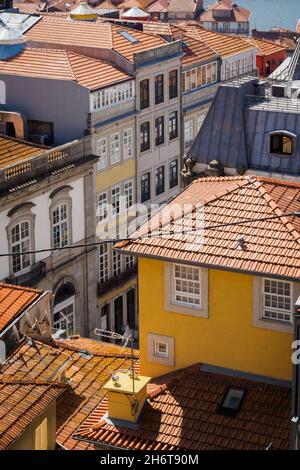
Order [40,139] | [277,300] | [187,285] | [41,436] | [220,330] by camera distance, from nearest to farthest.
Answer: [41,436] → [277,300] → [220,330] → [187,285] → [40,139]

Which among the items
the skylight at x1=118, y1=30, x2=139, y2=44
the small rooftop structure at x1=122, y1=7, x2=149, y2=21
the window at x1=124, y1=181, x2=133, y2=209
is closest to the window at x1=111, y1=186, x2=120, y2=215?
the window at x1=124, y1=181, x2=133, y2=209

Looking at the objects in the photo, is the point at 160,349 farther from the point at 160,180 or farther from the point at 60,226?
the point at 160,180

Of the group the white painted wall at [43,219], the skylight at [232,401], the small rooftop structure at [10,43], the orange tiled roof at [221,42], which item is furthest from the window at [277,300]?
the orange tiled roof at [221,42]

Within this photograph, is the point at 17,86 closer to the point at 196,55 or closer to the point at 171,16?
the point at 196,55

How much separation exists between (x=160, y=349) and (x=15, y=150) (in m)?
27.8

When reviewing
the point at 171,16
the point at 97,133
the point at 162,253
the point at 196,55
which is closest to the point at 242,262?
the point at 162,253

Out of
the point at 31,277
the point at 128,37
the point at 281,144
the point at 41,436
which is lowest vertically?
the point at 31,277

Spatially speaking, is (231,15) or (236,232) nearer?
(236,232)

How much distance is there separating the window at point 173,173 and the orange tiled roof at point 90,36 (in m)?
7.58

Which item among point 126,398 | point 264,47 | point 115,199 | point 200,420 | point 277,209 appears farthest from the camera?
point 264,47

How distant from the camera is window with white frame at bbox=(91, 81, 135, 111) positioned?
65.6m

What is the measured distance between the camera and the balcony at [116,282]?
67.2 m

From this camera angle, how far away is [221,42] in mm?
84125

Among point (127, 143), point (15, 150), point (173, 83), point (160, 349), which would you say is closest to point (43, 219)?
point (15, 150)
